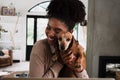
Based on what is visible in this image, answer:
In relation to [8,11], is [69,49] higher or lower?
lower

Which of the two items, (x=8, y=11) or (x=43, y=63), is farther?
(x=8, y=11)

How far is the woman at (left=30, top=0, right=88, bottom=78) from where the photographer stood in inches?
52.0

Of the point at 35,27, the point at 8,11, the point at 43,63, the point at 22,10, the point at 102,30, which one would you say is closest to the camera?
the point at 43,63

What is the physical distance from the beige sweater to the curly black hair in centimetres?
20

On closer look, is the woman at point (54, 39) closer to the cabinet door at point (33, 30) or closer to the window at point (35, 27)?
the window at point (35, 27)

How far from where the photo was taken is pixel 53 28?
1355mm

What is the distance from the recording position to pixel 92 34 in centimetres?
425

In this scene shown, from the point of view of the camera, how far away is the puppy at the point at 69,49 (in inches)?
52.9

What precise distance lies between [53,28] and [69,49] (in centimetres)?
17

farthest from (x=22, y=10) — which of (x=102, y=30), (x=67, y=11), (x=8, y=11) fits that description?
(x=67, y=11)

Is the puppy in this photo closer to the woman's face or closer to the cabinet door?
the woman's face

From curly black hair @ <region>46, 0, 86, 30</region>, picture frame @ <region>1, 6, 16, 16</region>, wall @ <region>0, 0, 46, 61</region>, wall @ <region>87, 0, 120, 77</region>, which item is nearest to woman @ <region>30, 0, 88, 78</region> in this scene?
curly black hair @ <region>46, 0, 86, 30</region>

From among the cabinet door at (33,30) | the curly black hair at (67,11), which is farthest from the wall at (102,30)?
the cabinet door at (33,30)

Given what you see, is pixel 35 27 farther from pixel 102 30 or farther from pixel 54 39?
pixel 54 39
